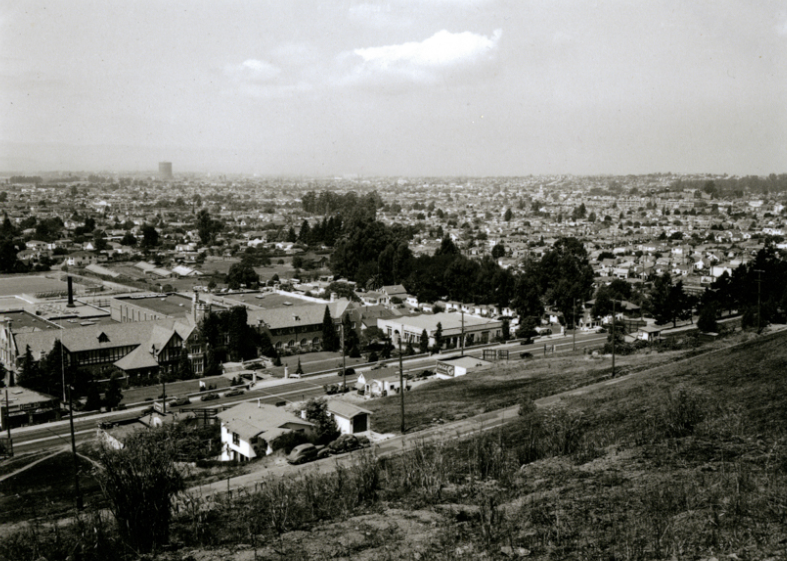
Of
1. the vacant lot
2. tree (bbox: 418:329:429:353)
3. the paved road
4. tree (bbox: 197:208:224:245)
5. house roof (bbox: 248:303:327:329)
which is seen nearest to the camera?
the vacant lot

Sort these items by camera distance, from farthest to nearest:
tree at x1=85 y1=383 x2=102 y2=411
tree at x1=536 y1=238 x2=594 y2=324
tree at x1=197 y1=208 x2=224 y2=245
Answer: tree at x1=197 y1=208 x2=224 y2=245
tree at x1=536 y1=238 x2=594 y2=324
tree at x1=85 y1=383 x2=102 y2=411

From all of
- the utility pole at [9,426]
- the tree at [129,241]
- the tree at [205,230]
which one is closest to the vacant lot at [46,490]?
the utility pole at [9,426]

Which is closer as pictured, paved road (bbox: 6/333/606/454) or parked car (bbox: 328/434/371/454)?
parked car (bbox: 328/434/371/454)

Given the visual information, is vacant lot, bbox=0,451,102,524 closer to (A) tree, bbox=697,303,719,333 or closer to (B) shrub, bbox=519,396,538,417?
(B) shrub, bbox=519,396,538,417

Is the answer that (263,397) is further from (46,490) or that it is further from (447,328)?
(447,328)

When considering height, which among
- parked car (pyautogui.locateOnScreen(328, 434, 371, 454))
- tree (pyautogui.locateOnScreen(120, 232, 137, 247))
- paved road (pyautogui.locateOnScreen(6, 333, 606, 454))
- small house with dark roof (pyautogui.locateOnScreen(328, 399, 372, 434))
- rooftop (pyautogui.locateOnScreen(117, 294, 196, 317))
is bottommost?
paved road (pyautogui.locateOnScreen(6, 333, 606, 454))

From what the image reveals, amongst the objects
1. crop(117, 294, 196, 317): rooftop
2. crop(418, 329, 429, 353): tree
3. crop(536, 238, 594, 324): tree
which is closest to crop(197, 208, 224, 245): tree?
crop(117, 294, 196, 317): rooftop

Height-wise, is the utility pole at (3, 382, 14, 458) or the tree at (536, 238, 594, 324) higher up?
the tree at (536, 238, 594, 324)
